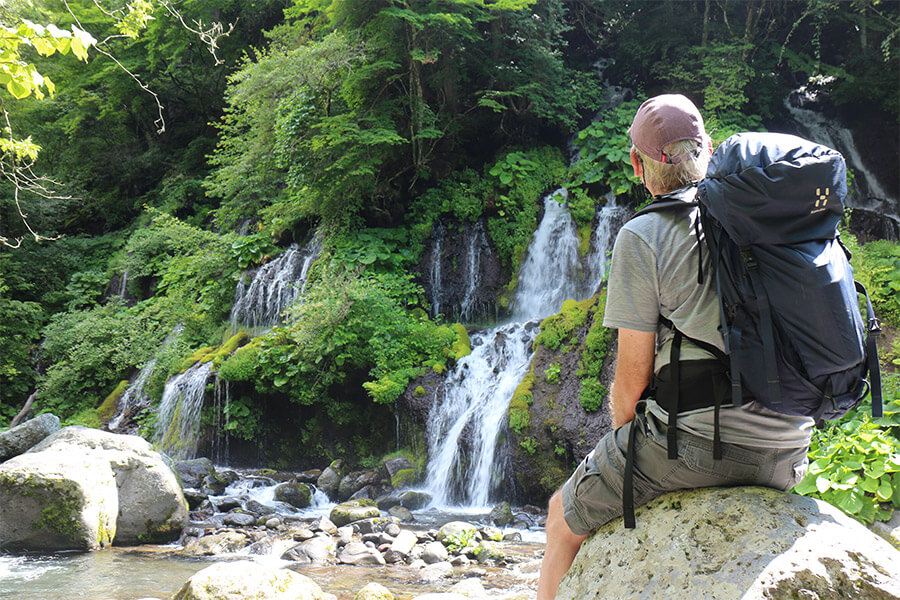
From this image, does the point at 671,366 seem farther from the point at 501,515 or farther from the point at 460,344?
the point at 460,344

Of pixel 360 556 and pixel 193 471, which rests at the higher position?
pixel 193 471

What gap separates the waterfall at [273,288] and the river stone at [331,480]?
414cm

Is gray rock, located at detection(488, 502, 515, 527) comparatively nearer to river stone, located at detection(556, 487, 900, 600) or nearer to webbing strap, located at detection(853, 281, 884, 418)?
river stone, located at detection(556, 487, 900, 600)

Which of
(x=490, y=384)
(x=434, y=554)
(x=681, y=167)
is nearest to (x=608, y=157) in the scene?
(x=490, y=384)

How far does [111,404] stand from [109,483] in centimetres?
834

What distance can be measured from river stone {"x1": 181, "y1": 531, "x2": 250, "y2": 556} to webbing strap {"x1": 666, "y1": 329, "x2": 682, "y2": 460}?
6477 mm

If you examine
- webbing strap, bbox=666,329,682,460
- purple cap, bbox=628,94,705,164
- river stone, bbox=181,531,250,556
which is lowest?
river stone, bbox=181,531,250,556

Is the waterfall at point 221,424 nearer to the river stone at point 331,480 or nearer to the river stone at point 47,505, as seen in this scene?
the river stone at point 331,480

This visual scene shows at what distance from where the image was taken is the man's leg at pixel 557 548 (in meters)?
2.38

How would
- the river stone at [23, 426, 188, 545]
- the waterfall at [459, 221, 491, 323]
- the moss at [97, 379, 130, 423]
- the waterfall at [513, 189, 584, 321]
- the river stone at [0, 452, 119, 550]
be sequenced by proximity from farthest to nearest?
the moss at [97, 379, 130, 423], the waterfall at [459, 221, 491, 323], the waterfall at [513, 189, 584, 321], the river stone at [23, 426, 188, 545], the river stone at [0, 452, 119, 550]

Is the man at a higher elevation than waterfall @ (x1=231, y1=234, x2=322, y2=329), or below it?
below

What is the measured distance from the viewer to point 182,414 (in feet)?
40.1

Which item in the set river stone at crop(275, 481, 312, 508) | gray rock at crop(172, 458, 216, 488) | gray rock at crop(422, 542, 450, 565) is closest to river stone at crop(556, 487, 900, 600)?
gray rock at crop(422, 542, 450, 565)

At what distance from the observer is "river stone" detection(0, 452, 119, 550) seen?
669 cm
